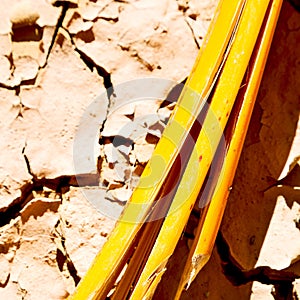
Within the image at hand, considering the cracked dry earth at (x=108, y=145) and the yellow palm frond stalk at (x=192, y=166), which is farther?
the cracked dry earth at (x=108, y=145)

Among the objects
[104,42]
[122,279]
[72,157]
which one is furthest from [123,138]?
[122,279]

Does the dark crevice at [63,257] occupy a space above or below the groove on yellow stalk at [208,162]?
below

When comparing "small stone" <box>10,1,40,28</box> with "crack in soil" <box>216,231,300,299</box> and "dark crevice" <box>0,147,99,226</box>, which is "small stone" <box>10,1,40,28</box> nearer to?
"dark crevice" <box>0,147,99,226</box>

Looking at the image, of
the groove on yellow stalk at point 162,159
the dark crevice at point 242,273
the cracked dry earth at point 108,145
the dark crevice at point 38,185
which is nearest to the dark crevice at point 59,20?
the cracked dry earth at point 108,145

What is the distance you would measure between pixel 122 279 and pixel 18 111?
47 centimetres

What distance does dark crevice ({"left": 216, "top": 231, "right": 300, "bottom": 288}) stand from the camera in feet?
4.99

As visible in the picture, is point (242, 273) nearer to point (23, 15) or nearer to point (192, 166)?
point (192, 166)

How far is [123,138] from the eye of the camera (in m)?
1.51

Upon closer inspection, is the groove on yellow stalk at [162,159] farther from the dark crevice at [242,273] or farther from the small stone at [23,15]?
the small stone at [23,15]

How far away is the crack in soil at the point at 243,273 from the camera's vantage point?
1.52 metres

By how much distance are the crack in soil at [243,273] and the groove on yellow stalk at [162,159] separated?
0.32m

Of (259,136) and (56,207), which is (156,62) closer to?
(259,136)

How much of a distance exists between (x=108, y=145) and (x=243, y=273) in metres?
0.43

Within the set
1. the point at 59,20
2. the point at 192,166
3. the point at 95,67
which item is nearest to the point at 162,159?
the point at 192,166
